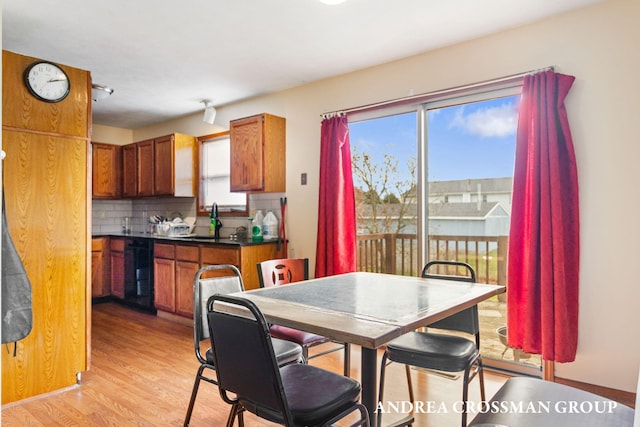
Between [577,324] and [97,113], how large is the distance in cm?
556

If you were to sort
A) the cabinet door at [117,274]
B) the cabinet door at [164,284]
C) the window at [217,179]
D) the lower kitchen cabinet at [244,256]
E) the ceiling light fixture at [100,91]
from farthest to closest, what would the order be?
the cabinet door at [117,274], the window at [217,179], the cabinet door at [164,284], the ceiling light fixture at [100,91], the lower kitchen cabinet at [244,256]

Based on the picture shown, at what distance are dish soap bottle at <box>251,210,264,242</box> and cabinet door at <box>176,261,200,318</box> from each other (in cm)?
65

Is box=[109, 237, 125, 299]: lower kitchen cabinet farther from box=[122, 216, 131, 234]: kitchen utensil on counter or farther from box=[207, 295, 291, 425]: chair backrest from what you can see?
box=[207, 295, 291, 425]: chair backrest

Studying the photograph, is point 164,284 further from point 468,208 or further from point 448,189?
point 468,208

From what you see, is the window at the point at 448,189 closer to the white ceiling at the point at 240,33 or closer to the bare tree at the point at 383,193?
the bare tree at the point at 383,193

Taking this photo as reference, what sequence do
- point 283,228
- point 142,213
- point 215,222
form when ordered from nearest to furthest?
point 283,228 → point 215,222 → point 142,213

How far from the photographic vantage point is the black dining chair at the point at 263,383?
4.43 feet

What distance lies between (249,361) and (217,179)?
158 inches

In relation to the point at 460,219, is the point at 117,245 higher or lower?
lower

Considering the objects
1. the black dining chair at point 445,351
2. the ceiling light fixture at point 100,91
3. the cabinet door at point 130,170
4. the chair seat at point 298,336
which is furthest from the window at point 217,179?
the black dining chair at point 445,351

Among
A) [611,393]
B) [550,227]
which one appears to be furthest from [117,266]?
[611,393]

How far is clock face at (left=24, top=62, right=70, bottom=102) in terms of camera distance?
2.63 m

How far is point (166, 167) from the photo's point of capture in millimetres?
5168

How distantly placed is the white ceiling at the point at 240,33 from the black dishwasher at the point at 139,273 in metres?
1.95
